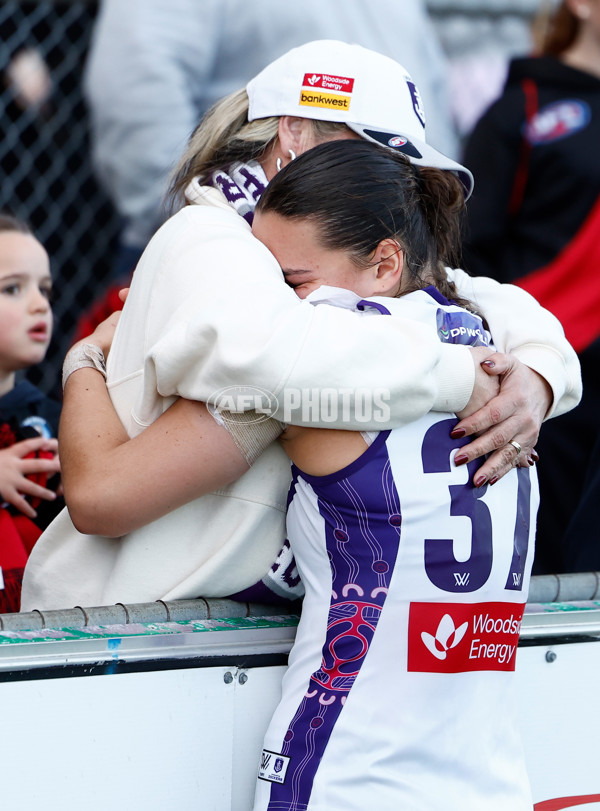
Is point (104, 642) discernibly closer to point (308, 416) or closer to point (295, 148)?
point (308, 416)

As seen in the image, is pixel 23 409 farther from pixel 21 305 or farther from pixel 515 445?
pixel 515 445

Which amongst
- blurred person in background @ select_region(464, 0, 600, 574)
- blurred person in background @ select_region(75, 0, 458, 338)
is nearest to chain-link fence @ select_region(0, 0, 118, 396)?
blurred person in background @ select_region(75, 0, 458, 338)

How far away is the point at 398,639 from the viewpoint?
1.49m

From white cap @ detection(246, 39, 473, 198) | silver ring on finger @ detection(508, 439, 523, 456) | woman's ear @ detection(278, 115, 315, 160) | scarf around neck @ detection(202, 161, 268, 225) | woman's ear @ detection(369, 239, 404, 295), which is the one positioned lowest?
silver ring on finger @ detection(508, 439, 523, 456)

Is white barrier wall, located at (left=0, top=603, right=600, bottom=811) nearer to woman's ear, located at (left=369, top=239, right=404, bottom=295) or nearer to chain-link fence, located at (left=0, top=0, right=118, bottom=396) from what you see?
woman's ear, located at (left=369, top=239, right=404, bottom=295)

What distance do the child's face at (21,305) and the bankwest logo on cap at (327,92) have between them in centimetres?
72

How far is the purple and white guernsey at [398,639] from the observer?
146 centimetres

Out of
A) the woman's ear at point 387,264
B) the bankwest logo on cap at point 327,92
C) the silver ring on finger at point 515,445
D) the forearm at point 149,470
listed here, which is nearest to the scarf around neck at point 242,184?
the bankwest logo on cap at point 327,92

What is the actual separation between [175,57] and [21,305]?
1.49m

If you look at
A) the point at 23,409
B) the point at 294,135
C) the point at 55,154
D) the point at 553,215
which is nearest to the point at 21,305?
the point at 23,409

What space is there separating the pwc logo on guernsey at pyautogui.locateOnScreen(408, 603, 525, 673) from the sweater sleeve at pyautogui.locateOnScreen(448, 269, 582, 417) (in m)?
0.38

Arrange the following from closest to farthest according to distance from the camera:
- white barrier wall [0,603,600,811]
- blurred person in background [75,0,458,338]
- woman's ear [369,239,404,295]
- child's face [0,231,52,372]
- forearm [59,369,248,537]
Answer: white barrier wall [0,603,600,811] → forearm [59,369,248,537] → woman's ear [369,239,404,295] → child's face [0,231,52,372] → blurred person in background [75,0,458,338]

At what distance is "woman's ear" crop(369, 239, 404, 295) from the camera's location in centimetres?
163

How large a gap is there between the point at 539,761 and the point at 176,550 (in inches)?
27.2
